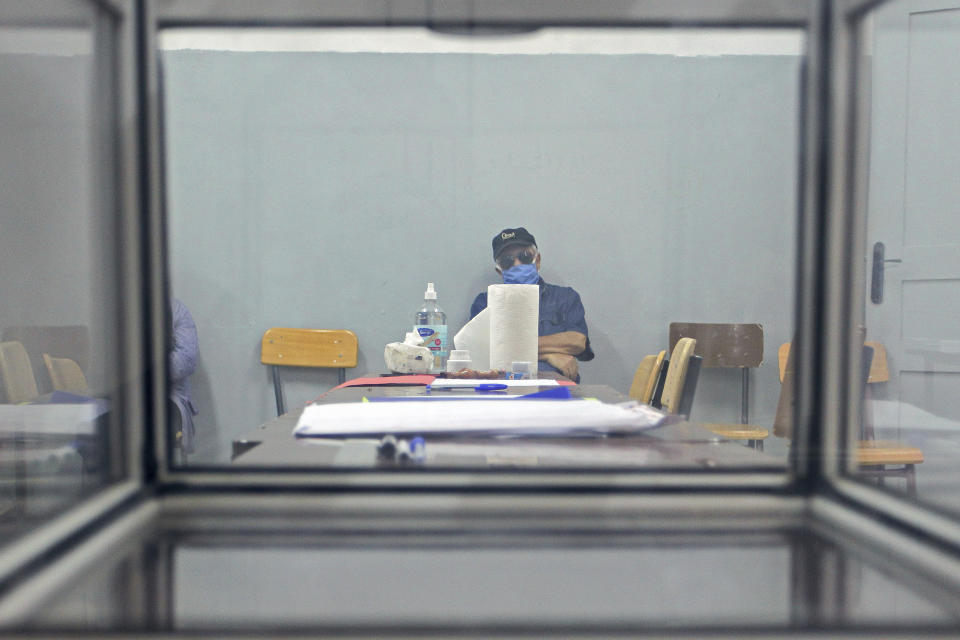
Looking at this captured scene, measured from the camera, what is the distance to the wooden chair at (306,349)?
2586 mm

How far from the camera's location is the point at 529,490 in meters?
0.38

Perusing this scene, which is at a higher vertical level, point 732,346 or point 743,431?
point 732,346

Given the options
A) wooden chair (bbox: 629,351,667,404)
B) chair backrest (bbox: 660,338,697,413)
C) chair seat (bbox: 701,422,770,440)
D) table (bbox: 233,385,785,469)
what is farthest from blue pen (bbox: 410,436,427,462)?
chair seat (bbox: 701,422,770,440)

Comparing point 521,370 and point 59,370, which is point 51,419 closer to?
point 521,370

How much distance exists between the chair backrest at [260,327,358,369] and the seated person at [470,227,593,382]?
1.45ft

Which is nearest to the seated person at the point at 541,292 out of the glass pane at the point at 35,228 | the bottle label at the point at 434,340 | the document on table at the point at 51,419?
the bottle label at the point at 434,340

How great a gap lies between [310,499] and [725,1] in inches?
15.3

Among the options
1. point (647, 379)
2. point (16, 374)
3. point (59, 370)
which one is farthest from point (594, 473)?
point (59, 370)

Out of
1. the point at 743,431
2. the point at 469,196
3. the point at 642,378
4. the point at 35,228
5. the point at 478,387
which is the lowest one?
the point at 743,431

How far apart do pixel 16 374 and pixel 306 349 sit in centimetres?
96

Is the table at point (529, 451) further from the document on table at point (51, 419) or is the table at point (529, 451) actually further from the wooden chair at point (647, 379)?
the wooden chair at point (647, 379)

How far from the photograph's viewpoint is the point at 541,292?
2467 millimetres

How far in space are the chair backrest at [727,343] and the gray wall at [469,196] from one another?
0.04 meters

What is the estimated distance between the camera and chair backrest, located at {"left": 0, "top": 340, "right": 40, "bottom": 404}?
1.66m
